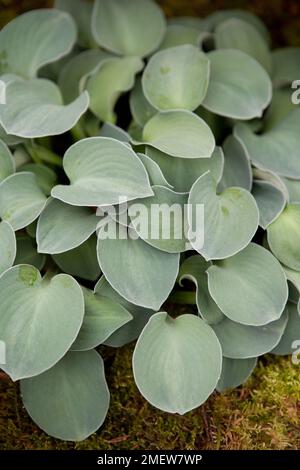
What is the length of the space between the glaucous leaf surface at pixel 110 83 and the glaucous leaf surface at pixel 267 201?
321mm

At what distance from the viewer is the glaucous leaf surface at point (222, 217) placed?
1111mm

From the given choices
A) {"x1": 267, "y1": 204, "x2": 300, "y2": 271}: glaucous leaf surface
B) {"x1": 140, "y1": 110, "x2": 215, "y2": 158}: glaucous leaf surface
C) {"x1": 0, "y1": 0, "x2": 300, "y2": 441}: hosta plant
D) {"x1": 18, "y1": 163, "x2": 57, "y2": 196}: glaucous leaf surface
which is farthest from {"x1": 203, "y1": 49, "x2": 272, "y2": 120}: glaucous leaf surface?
{"x1": 18, "y1": 163, "x2": 57, "y2": 196}: glaucous leaf surface

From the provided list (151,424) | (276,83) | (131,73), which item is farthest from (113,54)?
(151,424)

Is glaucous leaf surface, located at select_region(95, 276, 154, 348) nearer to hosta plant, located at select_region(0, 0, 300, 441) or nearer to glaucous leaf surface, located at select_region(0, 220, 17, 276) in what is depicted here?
hosta plant, located at select_region(0, 0, 300, 441)

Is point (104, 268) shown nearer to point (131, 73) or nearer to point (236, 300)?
point (236, 300)

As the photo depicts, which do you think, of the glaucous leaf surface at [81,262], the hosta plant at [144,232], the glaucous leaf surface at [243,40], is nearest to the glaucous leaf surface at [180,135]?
the hosta plant at [144,232]

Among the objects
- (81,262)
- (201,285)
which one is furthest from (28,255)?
(201,285)

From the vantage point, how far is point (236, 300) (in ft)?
3.73

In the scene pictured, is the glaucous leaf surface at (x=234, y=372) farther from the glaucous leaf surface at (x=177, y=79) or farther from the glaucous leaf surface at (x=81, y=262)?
the glaucous leaf surface at (x=177, y=79)

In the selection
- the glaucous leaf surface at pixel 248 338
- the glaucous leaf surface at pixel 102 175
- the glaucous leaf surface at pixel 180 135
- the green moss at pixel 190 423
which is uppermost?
the glaucous leaf surface at pixel 102 175

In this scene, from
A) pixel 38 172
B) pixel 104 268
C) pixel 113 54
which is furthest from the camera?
pixel 113 54

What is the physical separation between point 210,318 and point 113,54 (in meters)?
0.65

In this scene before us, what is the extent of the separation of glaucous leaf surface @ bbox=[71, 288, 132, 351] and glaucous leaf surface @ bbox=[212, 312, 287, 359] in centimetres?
17

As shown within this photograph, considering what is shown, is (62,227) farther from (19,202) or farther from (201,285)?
(201,285)
